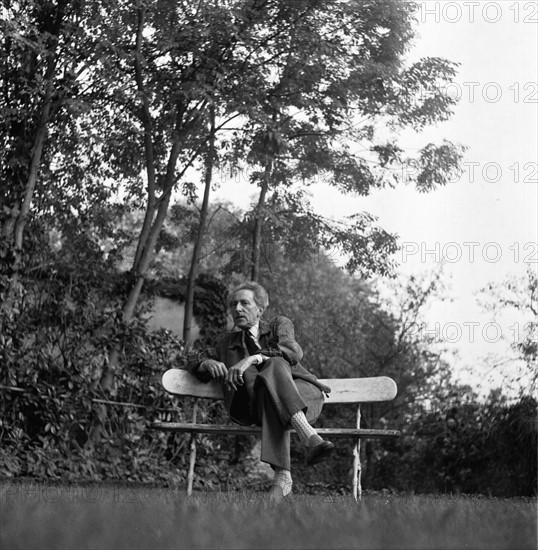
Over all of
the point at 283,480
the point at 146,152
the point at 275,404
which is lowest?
the point at 283,480

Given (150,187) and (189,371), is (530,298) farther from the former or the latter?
(189,371)

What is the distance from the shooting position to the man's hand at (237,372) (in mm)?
5012

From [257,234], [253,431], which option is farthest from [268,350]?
[257,234]

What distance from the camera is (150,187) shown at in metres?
10.3

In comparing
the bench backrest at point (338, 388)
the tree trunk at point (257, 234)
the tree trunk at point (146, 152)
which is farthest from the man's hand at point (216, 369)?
the tree trunk at point (257, 234)

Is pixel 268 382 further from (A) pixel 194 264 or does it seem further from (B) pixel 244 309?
(A) pixel 194 264

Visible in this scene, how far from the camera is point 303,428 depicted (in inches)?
182

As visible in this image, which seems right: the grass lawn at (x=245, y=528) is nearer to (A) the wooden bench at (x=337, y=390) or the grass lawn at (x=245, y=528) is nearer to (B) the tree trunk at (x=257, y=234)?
(A) the wooden bench at (x=337, y=390)

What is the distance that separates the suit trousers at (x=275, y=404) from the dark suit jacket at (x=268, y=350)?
8cm

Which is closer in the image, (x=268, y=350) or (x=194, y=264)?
(x=268, y=350)

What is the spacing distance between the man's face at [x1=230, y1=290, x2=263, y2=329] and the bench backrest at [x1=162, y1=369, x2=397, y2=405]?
49 cm

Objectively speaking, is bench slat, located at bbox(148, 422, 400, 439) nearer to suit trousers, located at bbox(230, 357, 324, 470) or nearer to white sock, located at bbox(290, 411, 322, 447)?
suit trousers, located at bbox(230, 357, 324, 470)

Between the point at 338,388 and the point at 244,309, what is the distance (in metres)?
0.83

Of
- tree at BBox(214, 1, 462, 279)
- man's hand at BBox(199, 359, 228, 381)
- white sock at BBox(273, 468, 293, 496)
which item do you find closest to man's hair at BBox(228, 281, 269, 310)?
man's hand at BBox(199, 359, 228, 381)
